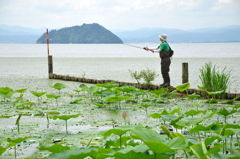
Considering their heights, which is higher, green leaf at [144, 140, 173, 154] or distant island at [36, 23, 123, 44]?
distant island at [36, 23, 123, 44]

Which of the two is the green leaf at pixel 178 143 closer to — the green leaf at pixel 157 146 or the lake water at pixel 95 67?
the green leaf at pixel 157 146

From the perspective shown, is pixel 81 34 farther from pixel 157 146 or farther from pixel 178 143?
pixel 157 146

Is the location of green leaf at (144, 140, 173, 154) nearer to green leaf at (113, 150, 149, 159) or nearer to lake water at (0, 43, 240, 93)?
green leaf at (113, 150, 149, 159)

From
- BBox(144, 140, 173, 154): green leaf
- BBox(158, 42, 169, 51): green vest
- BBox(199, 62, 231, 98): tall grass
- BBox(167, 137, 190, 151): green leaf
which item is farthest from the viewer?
BBox(158, 42, 169, 51): green vest

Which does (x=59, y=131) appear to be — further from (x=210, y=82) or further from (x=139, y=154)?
(x=210, y=82)

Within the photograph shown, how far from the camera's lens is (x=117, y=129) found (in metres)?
2.47

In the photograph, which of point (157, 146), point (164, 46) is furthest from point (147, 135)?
point (164, 46)

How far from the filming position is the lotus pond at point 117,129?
6.26ft

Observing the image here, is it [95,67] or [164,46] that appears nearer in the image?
[164,46]

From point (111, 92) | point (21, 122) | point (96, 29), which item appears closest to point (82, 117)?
point (21, 122)

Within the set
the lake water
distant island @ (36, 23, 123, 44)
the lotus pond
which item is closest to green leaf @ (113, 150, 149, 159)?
the lotus pond

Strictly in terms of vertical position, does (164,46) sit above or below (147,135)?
above

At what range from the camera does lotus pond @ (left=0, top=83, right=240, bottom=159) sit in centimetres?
191

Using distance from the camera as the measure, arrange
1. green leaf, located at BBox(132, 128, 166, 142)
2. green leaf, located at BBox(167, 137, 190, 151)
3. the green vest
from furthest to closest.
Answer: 1. the green vest
2. green leaf, located at BBox(132, 128, 166, 142)
3. green leaf, located at BBox(167, 137, 190, 151)
